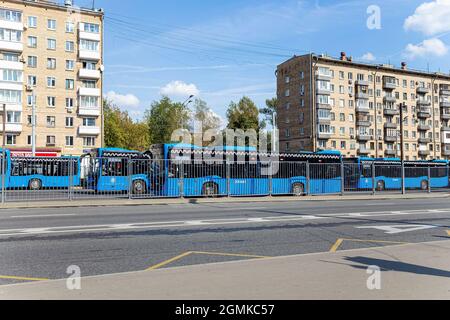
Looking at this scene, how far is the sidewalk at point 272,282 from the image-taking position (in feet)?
15.5

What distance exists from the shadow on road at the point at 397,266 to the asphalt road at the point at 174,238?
138cm

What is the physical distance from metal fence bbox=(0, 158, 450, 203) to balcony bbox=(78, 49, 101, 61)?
109 feet

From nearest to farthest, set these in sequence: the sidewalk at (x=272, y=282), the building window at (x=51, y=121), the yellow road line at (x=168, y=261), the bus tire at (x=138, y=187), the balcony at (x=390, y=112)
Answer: the sidewalk at (x=272, y=282), the yellow road line at (x=168, y=261), the bus tire at (x=138, y=187), the building window at (x=51, y=121), the balcony at (x=390, y=112)

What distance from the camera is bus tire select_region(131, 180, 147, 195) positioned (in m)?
19.8

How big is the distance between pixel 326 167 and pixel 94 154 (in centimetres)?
1527

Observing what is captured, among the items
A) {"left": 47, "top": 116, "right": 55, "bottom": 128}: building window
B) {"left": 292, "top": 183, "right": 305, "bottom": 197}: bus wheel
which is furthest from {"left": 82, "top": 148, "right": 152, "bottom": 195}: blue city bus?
{"left": 47, "top": 116, "right": 55, "bottom": 128}: building window

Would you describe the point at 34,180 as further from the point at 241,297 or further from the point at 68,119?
the point at 68,119

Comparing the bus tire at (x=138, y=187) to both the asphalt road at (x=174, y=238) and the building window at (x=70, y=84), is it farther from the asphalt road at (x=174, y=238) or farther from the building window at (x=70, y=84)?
the building window at (x=70, y=84)

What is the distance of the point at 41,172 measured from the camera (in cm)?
2683

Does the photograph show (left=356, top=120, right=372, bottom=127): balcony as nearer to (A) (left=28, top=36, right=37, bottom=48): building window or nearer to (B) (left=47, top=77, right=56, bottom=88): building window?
(B) (left=47, top=77, right=56, bottom=88): building window

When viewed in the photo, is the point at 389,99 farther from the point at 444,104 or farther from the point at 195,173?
the point at 195,173

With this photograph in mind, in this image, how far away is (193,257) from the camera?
722 centimetres

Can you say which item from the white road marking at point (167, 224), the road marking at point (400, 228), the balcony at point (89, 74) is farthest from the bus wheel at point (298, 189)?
the balcony at point (89, 74)

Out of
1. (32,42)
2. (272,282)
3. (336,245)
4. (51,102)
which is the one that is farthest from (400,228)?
(32,42)
